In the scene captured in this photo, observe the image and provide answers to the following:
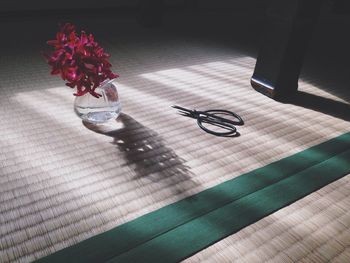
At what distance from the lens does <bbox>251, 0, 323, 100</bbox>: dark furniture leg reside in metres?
1.41

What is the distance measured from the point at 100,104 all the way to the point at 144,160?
0.26 metres

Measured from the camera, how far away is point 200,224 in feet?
2.65

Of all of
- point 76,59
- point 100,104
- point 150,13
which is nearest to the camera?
point 76,59

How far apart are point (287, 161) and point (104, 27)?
6.19ft

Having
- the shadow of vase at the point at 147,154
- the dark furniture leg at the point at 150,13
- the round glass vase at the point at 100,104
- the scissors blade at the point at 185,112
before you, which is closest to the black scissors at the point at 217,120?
the scissors blade at the point at 185,112

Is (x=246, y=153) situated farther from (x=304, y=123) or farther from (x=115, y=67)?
(x=115, y=67)

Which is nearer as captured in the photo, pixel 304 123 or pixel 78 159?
pixel 78 159

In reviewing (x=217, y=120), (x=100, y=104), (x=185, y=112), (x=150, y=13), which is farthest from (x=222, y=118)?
(x=150, y=13)

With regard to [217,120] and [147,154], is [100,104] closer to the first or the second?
[147,154]

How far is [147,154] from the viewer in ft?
3.50

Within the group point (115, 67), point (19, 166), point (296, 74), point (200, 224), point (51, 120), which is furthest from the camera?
point (115, 67)

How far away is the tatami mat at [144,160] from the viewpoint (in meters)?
0.77

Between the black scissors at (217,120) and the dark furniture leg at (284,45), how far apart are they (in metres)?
0.33

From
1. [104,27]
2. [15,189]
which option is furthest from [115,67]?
[15,189]
